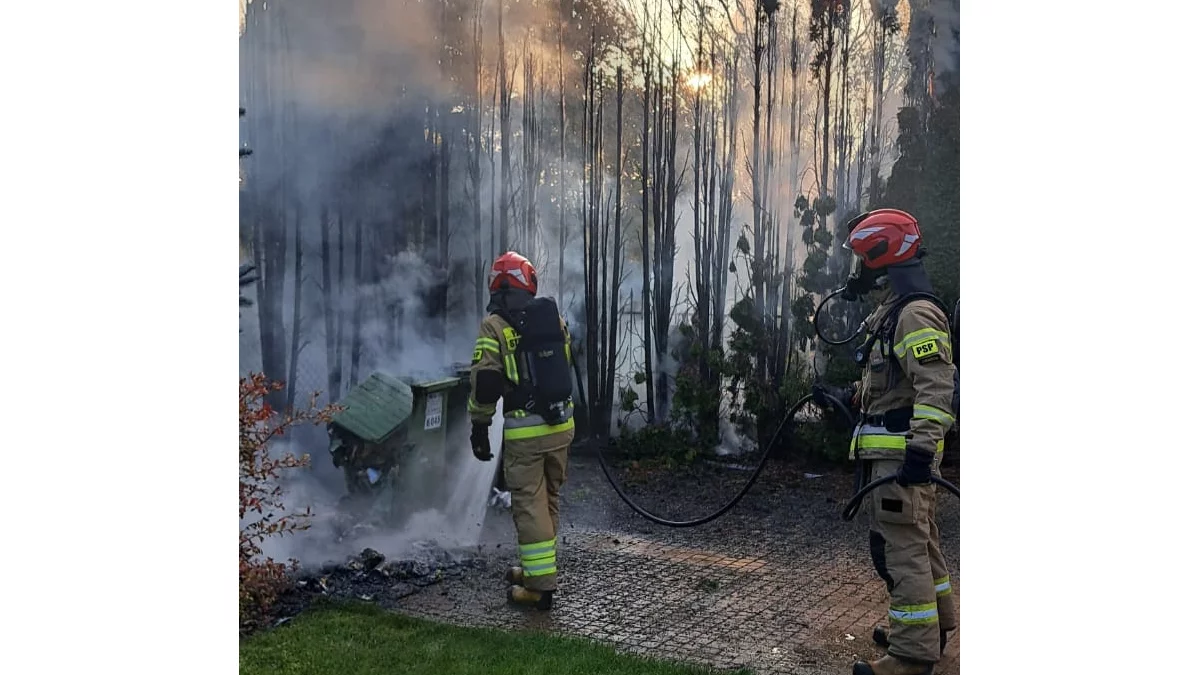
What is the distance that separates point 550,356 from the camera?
13.8 ft

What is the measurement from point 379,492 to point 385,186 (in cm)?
139

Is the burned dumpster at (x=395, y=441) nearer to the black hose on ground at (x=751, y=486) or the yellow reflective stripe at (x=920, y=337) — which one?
the black hose on ground at (x=751, y=486)

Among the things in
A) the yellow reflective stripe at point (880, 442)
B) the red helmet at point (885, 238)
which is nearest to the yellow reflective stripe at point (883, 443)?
the yellow reflective stripe at point (880, 442)

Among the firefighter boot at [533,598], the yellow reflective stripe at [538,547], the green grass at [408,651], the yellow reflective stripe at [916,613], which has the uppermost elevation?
the yellow reflective stripe at [538,547]

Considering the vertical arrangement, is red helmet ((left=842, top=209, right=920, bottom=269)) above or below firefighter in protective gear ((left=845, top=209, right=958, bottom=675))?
above

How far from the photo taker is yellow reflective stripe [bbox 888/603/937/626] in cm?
384

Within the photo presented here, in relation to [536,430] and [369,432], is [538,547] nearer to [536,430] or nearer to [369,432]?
[536,430]

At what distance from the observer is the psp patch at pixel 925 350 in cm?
374

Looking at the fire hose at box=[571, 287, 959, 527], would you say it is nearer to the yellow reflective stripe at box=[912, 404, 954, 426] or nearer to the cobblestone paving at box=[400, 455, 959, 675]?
the cobblestone paving at box=[400, 455, 959, 675]

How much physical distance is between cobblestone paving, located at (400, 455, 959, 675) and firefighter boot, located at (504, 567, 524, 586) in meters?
0.03

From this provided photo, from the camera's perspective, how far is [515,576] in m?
4.21

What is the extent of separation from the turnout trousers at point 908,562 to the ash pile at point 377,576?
178 cm


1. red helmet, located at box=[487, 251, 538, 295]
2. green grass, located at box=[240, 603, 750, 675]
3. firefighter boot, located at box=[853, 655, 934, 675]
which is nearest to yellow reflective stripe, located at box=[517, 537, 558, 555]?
green grass, located at box=[240, 603, 750, 675]

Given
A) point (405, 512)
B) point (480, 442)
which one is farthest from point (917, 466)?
point (405, 512)
